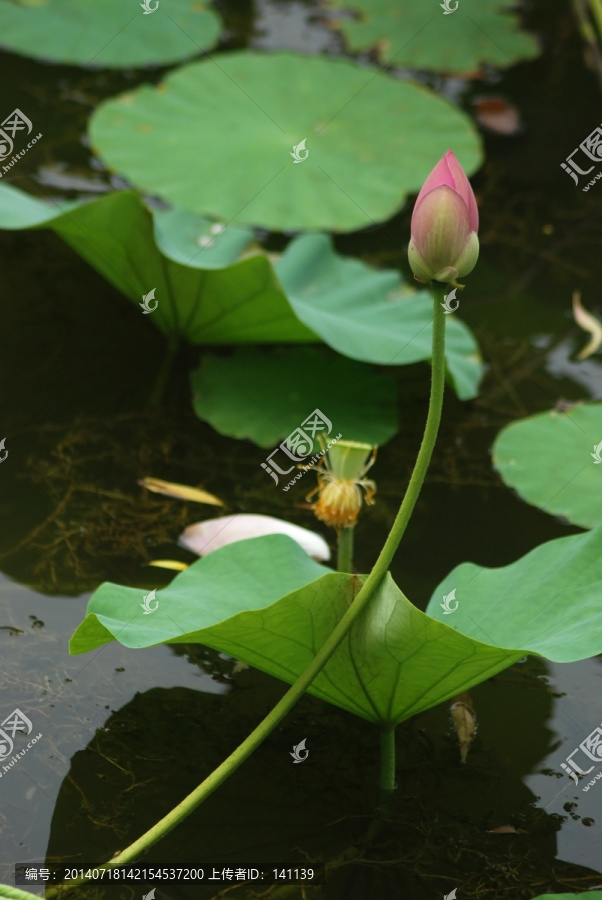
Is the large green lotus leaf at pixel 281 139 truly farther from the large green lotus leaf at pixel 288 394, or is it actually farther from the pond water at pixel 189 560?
the large green lotus leaf at pixel 288 394

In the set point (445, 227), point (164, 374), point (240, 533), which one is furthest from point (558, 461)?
point (445, 227)

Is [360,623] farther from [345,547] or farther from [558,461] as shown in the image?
[558,461]

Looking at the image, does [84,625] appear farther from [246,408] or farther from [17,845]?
[246,408]

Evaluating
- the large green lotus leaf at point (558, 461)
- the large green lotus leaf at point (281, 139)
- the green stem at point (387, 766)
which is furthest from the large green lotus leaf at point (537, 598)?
the large green lotus leaf at point (281, 139)

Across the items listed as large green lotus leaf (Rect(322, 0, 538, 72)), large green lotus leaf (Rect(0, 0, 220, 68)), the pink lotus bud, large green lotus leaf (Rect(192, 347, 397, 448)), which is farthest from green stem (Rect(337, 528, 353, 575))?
large green lotus leaf (Rect(322, 0, 538, 72))

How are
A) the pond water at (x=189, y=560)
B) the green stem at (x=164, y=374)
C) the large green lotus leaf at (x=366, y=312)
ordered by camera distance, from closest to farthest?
the pond water at (x=189, y=560) → the large green lotus leaf at (x=366, y=312) → the green stem at (x=164, y=374)

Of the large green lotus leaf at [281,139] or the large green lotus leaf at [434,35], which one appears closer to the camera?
the large green lotus leaf at [281,139]
